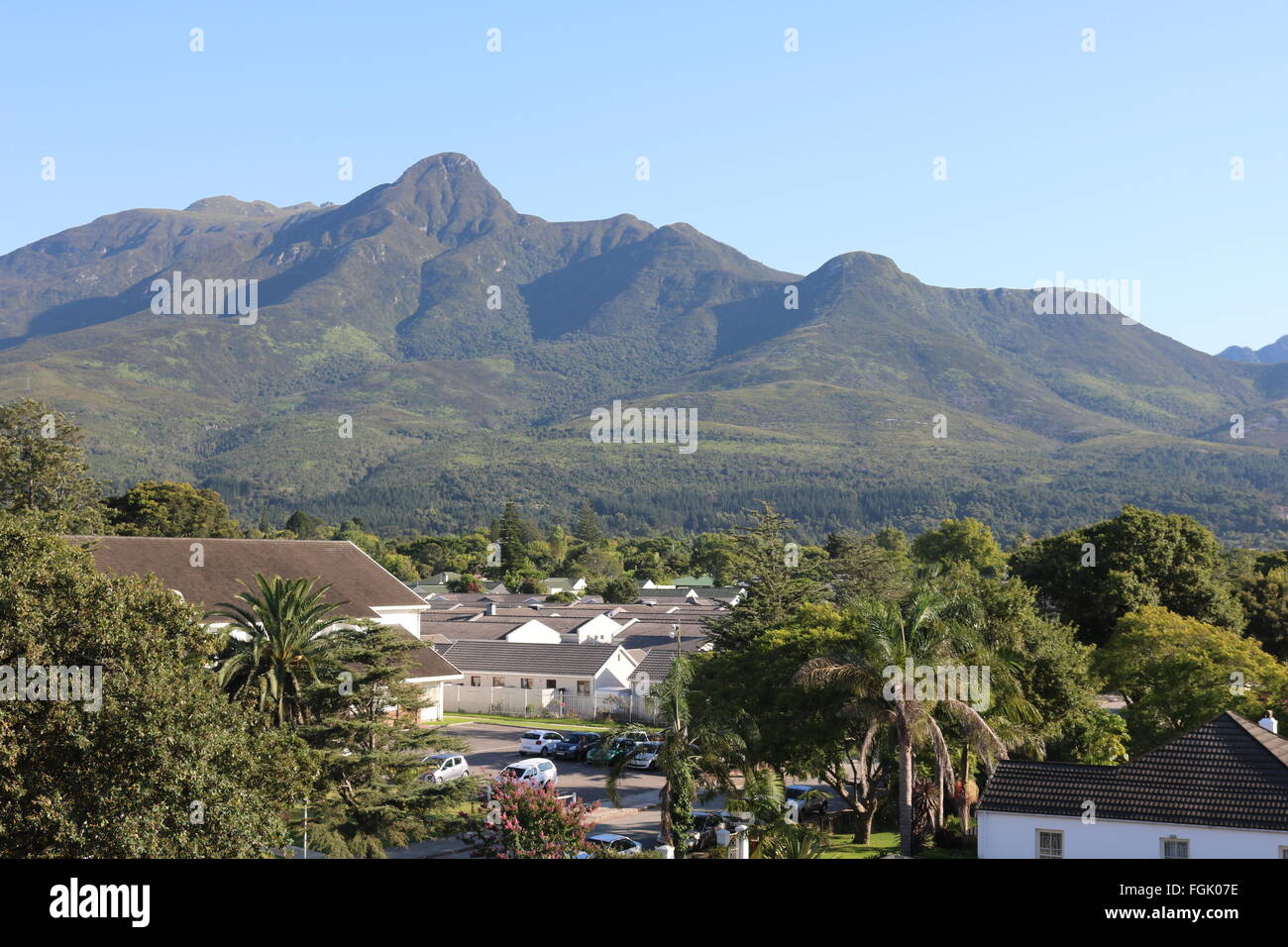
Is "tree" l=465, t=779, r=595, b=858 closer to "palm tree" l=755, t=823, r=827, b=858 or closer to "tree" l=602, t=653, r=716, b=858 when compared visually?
"palm tree" l=755, t=823, r=827, b=858

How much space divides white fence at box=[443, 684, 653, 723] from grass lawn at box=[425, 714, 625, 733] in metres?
0.53

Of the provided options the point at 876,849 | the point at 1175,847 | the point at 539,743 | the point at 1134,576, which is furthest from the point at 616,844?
the point at 1134,576

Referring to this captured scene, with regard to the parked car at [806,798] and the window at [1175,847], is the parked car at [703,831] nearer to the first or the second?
the parked car at [806,798]

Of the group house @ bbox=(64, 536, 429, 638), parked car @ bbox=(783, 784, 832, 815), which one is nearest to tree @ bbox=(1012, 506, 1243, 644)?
parked car @ bbox=(783, 784, 832, 815)

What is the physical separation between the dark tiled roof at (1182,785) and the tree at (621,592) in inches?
2785

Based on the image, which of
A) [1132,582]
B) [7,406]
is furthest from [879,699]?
[7,406]

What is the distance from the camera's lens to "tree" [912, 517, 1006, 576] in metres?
123

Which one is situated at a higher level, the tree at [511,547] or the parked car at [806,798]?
the tree at [511,547]

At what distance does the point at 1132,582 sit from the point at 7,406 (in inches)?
2174

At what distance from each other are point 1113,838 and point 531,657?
38.0 m

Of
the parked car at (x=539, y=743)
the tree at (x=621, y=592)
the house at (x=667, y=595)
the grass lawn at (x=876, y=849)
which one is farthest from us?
the house at (x=667, y=595)

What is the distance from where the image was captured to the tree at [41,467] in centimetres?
5728

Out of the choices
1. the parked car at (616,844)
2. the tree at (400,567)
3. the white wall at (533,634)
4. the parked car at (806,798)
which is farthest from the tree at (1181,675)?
the tree at (400,567)
